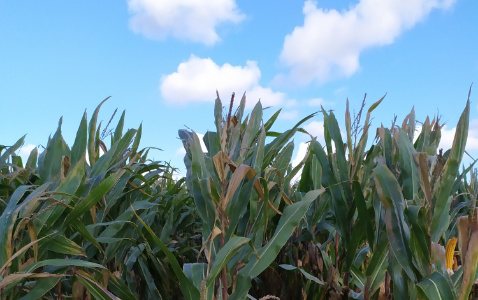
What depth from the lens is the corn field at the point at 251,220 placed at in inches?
49.4

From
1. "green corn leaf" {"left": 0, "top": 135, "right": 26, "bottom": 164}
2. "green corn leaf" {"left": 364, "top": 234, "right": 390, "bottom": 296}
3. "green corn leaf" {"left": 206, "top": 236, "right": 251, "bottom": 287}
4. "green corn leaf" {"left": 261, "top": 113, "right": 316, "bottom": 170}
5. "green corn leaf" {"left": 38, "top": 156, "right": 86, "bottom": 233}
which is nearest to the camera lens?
"green corn leaf" {"left": 206, "top": 236, "right": 251, "bottom": 287}

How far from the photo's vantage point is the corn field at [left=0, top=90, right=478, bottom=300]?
1.25 metres

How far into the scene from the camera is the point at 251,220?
138 cm

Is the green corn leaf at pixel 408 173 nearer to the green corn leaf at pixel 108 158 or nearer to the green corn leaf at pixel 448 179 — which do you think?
the green corn leaf at pixel 448 179

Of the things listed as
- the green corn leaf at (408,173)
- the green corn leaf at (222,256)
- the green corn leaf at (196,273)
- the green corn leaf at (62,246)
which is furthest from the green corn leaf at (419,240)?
the green corn leaf at (62,246)

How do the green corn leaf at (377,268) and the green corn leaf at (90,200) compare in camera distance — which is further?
the green corn leaf at (377,268)

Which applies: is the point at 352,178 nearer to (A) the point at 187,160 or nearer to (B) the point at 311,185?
(B) the point at 311,185

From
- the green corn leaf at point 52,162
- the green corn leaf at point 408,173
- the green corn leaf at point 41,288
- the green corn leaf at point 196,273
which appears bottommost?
the green corn leaf at point 41,288

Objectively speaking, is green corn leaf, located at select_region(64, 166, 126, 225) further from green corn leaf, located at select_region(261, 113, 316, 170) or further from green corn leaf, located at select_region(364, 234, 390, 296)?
green corn leaf, located at select_region(364, 234, 390, 296)

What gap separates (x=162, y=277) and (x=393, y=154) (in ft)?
3.13

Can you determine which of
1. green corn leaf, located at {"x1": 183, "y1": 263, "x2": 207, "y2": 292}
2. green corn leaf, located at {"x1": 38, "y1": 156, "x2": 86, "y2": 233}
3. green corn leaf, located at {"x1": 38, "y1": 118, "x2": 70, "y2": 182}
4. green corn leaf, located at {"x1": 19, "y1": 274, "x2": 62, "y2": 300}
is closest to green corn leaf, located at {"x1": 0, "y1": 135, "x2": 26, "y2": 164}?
green corn leaf, located at {"x1": 38, "y1": 118, "x2": 70, "y2": 182}

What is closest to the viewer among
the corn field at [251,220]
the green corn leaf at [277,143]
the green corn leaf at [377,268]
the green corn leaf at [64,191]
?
the corn field at [251,220]

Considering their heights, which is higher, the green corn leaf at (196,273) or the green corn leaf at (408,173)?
the green corn leaf at (408,173)

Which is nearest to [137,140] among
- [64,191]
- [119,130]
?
[119,130]
